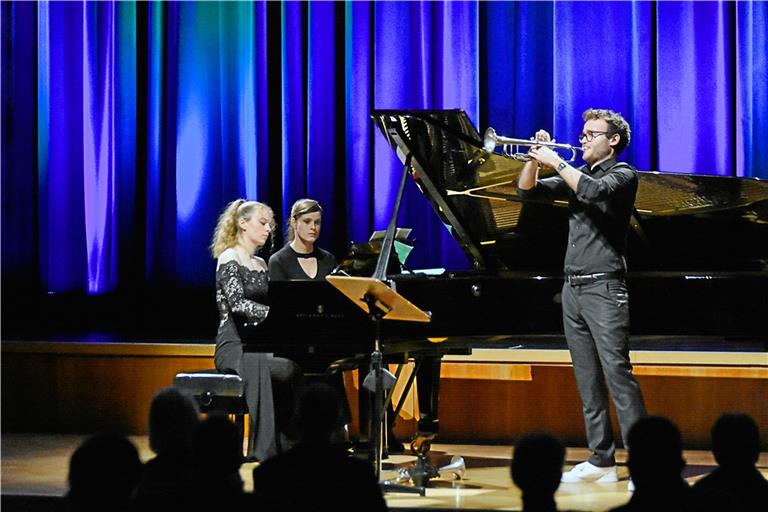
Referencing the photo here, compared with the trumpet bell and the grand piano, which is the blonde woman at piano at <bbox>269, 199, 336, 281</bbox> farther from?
the trumpet bell

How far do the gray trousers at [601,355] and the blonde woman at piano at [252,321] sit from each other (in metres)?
1.40

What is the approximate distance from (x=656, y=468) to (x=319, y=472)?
0.75 metres

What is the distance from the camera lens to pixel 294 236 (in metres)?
5.76

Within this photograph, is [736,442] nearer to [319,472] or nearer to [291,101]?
[319,472]

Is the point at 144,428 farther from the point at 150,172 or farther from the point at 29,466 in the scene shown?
the point at 150,172

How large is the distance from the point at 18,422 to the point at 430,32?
3543mm

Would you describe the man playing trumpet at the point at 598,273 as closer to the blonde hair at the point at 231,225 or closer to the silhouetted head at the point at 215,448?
the blonde hair at the point at 231,225

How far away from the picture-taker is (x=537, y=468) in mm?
2266

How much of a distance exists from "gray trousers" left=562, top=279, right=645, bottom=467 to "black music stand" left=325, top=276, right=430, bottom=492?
76 centimetres

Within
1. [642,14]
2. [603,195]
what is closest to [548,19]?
[642,14]

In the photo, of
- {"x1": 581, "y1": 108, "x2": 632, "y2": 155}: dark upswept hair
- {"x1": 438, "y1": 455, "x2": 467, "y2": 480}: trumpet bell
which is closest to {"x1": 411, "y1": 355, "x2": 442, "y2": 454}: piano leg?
{"x1": 438, "y1": 455, "x2": 467, "y2": 480}: trumpet bell

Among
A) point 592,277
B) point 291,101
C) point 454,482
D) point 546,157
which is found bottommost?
point 454,482

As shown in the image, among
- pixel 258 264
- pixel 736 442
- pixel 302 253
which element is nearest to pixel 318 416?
pixel 736 442

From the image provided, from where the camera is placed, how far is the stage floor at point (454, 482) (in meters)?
4.41
